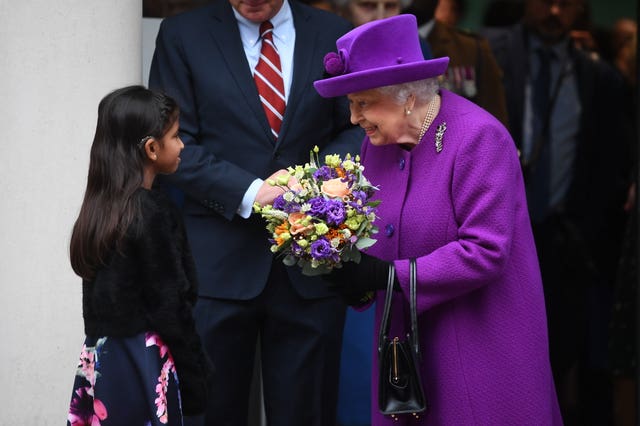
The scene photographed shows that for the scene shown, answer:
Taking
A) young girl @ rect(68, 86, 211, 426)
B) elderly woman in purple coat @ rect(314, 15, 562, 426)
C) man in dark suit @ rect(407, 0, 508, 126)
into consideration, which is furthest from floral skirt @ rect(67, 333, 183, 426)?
man in dark suit @ rect(407, 0, 508, 126)

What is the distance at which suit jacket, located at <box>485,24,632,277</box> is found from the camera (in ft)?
22.7

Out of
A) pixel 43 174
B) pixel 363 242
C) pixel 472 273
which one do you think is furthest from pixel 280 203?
pixel 43 174

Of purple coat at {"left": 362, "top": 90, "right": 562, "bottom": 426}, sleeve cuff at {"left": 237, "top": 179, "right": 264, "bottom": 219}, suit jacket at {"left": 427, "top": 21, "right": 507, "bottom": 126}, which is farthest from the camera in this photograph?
suit jacket at {"left": 427, "top": 21, "right": 507, "bottom": 126}

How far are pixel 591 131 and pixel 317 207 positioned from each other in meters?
3.74

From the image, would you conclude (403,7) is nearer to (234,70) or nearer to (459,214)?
(234,70)

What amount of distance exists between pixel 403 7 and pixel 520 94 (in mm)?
1109

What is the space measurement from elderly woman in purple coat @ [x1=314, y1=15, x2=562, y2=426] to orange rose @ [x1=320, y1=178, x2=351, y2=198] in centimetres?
23

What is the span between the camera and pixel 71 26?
499 cm

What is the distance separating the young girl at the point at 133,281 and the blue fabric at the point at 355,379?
5.84 feet

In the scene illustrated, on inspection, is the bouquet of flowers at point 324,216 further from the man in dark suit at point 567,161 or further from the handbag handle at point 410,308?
the man in dark suit at point 567,161

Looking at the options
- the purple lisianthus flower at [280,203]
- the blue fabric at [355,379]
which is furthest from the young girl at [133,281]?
the blue fabric at [355,379]

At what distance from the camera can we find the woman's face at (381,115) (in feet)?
12.9

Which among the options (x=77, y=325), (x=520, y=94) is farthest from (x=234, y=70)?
(x=520, y=94)

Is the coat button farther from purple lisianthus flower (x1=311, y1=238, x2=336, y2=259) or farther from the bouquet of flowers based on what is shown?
purple lisianthus flower (x1=311, y1=238, x2=336, y2=259)
